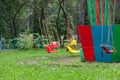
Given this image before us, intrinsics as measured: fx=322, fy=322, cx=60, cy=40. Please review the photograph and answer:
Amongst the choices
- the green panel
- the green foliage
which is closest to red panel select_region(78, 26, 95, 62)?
the green panel

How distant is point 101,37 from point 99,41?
6.8 inches

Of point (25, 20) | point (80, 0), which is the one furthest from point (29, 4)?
point (25, 20)

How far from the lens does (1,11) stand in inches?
1010

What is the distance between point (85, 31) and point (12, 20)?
15.9m

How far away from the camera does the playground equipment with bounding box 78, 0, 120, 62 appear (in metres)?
12.1

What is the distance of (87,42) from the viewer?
1230 centimetres

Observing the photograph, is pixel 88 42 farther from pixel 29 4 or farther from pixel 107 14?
pixel 29 4

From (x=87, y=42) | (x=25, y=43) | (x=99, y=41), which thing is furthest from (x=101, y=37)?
(x=25, y=43)

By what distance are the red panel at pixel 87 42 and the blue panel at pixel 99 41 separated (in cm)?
15

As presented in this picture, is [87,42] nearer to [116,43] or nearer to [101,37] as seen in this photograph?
[101,37]

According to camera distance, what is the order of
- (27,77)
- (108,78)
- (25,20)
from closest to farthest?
(108,78)
(27,77)
(25,20)

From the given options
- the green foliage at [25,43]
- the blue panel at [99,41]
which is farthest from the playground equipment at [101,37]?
the green foliage at [25,43]

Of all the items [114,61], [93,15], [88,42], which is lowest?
[114,61]

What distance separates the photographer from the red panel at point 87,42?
1222 centimetres
